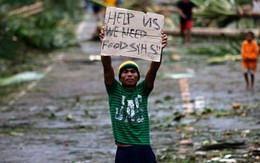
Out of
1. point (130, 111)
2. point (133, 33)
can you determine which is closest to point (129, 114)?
point (130, 111)

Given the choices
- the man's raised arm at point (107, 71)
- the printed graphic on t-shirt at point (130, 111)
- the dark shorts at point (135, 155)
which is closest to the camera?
the dark shorts at point (135, 155)

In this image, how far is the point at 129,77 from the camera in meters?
8.17

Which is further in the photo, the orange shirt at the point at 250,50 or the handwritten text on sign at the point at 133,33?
the orange shirt at the point at 250,50

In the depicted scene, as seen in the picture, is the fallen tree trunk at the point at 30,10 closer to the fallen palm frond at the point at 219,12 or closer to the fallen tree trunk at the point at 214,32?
the fallen tree trunk at the point at 214,32

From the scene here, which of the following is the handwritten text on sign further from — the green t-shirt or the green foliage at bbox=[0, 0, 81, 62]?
the green foliage at bbox=[0, 0, 81, 62]

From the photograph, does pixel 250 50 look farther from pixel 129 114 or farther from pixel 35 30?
pixel 35 30

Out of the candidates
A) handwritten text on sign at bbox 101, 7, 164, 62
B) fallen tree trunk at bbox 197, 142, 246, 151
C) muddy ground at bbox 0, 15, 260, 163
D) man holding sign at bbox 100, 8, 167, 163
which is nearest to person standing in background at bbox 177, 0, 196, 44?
muddy ground at bbox 0, 15, 260, 163

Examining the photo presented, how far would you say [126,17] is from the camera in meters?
8.48

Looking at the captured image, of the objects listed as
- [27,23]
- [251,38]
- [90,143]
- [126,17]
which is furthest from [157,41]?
[27,23]

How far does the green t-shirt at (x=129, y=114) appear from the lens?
8.07 meters

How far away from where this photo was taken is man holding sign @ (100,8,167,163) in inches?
316

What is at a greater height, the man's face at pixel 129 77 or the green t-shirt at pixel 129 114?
the man's face at pixel 129 77

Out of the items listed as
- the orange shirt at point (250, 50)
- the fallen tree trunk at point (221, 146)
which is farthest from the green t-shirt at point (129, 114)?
the orange shirt at point (250, 50)

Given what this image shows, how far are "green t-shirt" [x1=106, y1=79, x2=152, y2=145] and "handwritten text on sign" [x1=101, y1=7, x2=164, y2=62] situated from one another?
1.02 ft
